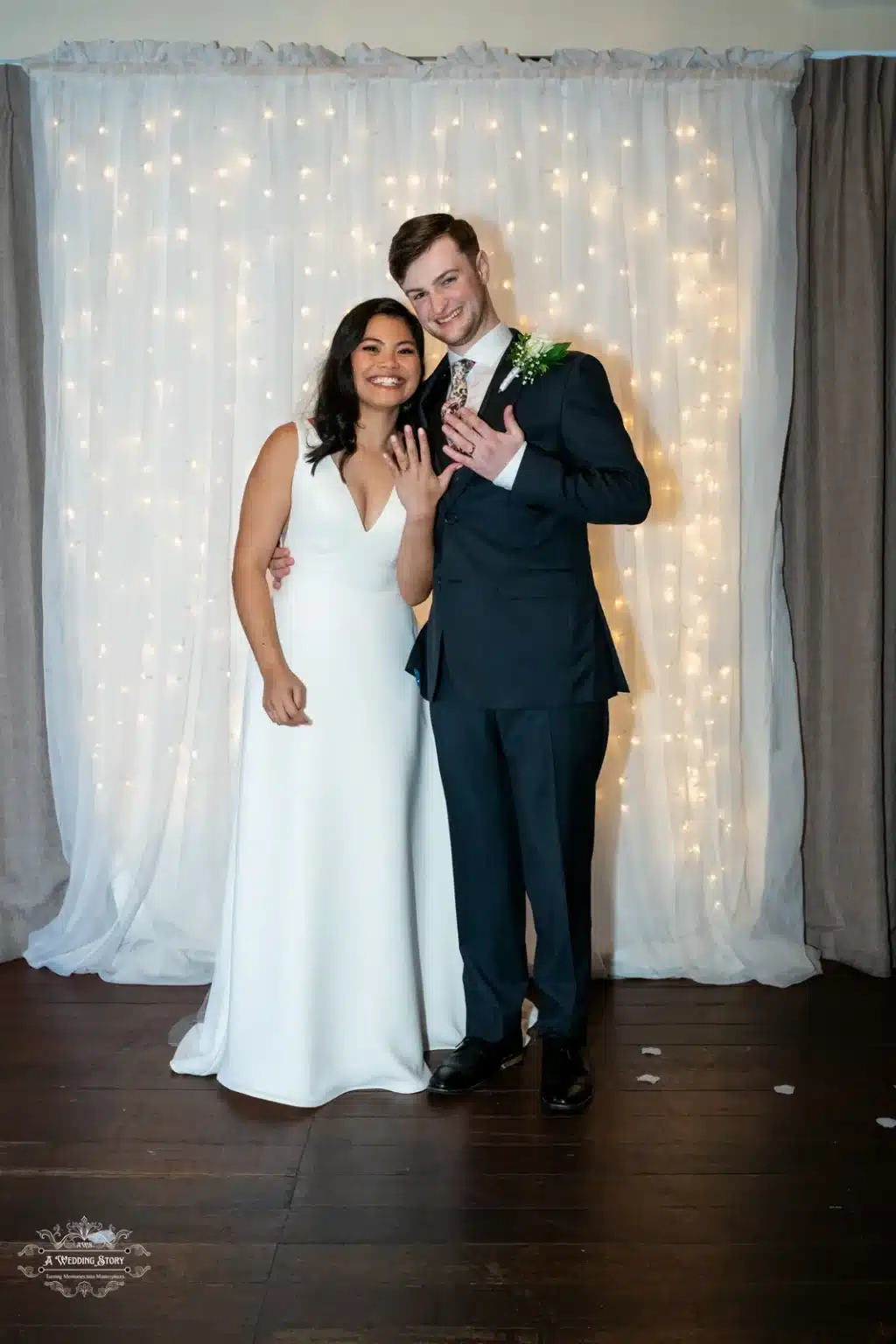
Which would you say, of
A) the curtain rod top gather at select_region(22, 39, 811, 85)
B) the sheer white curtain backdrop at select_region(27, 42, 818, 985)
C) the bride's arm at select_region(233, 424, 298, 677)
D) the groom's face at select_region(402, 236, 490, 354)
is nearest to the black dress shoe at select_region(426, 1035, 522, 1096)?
the sheer white curtain backdrop at select_region(27, 42, 818, 985)

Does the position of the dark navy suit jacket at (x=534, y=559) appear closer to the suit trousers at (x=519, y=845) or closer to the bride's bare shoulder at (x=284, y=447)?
the suit trousers at (x=519, y=845)

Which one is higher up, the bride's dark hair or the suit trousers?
the bride's dark hair

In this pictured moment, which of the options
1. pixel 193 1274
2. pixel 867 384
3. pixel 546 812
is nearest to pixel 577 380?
pixel 546 812

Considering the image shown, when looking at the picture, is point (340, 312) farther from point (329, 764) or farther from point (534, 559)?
point (329, 764)

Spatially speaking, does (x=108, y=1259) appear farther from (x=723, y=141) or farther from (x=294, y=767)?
(x=723, y=141)

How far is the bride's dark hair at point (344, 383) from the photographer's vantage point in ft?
8.63

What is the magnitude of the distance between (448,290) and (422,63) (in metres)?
1.17

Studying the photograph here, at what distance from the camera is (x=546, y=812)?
268 centimetres

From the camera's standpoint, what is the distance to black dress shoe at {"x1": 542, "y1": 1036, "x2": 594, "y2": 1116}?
2619 mm

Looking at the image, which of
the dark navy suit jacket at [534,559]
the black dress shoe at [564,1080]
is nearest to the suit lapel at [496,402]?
the dark navy suit jacket at [534,559]

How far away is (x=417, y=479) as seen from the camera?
102 inches

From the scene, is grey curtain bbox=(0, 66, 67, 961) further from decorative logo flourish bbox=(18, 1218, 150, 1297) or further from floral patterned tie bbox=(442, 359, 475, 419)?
decorative logo flourish bbox=(18, 1218, 150, 1297)

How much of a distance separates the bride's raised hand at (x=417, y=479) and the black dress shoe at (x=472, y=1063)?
112 cm

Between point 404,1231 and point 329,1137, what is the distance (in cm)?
37
